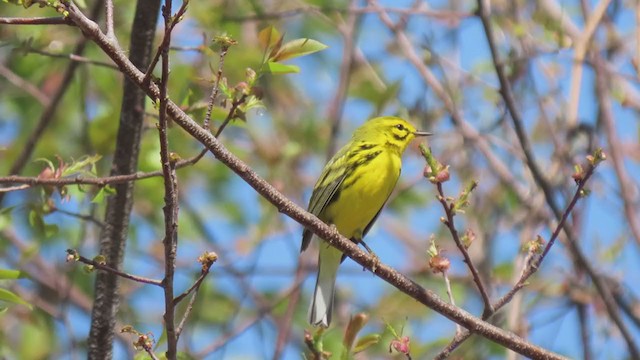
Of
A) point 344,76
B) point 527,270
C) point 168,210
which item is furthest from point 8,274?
point 344,76

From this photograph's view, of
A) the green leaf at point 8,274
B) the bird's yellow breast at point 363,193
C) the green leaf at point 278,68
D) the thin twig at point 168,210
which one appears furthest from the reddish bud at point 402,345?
the bird's yellow breast at point 363,193

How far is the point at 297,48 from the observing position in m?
2.56

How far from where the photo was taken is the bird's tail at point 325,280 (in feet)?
13.9

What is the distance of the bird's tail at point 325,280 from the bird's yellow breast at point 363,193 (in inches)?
5.3

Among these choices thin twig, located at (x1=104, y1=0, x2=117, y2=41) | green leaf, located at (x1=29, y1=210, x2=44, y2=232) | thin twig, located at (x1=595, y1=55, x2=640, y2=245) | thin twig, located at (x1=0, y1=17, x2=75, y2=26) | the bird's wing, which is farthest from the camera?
the bird's wing

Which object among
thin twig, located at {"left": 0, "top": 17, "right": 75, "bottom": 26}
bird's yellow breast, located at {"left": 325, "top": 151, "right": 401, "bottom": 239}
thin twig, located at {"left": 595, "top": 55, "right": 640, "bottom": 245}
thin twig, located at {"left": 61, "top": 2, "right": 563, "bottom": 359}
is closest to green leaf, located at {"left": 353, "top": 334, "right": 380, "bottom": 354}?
thin twig, located at {"left": 61, "top": 2, "right": 563, "bottom": 359}

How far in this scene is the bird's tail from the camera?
4.24m

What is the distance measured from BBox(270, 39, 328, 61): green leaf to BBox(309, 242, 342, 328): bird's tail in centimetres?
181

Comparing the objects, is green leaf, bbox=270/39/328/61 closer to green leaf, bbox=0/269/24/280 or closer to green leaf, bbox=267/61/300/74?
green leaf, bbox=267/61/300/74

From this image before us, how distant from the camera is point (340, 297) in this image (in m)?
6.18

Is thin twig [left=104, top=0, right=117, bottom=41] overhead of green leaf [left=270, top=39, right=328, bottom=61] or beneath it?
beneath

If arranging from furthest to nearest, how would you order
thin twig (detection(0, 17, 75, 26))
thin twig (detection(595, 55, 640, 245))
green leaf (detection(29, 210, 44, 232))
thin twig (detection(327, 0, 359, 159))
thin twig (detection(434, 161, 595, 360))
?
thin twig (detection(327, 0, 359, 159)) < thin twig (detection(595, 55, 640, 245)) < green leaf (detection(29, 210, 44, 232)) < thin twig (detection(434, 161, 595, 360)) < thin twig (detection(0, 17, 75, 26))

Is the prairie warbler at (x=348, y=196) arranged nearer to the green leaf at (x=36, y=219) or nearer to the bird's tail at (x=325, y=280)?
the bird's tail at (x=325, y=280)

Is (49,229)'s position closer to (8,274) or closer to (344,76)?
(8,274)
